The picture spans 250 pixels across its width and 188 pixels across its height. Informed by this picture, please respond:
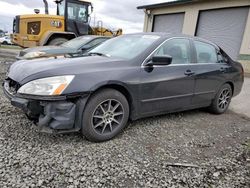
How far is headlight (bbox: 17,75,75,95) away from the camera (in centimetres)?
271

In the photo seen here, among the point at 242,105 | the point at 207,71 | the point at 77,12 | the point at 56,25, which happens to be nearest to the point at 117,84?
the point at 207,71

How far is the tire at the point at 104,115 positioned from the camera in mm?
2977

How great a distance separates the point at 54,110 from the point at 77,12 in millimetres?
9544

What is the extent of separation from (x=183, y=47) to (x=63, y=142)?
2598 millimetres

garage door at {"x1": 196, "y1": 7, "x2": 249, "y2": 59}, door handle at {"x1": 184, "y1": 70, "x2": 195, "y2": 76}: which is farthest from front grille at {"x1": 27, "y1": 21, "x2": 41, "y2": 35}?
door handle at {"x1": 184, "y1": 70, "x2": 195, "y2": 76}

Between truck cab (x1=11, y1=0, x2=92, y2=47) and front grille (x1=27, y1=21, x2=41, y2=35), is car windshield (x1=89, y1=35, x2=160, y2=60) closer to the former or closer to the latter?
truck cab (x1=11, y1=0, x2=92, y2=47)

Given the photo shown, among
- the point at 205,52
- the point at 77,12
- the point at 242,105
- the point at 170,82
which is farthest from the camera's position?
the point at 77,12

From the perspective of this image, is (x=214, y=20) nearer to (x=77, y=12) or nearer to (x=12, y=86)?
(x=77, y=12)

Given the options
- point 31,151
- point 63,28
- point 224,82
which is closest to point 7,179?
point 31,151

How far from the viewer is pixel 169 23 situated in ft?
47.8

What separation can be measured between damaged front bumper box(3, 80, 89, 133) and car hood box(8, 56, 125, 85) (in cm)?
28

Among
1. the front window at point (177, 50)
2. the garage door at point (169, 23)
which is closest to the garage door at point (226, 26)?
the garage door at point (169, 23)

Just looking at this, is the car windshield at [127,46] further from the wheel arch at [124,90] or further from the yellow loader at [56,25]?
the yellow loader at [56,25]

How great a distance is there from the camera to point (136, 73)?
10.9 ft
